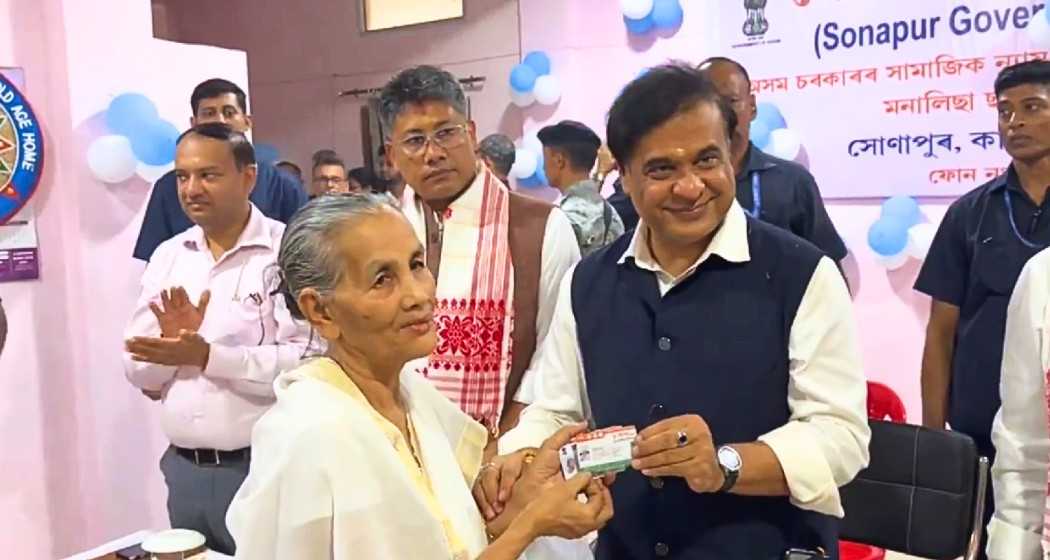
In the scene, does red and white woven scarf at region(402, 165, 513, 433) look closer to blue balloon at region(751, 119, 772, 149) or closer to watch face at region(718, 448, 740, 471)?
watch face at region(718, 448, 740, 471)

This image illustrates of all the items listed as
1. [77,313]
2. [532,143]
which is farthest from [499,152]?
[77,313]

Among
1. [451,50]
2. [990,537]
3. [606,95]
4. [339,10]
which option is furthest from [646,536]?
[339,10]

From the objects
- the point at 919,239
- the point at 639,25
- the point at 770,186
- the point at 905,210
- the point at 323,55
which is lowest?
the point at 919,239

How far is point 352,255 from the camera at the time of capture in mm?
1339

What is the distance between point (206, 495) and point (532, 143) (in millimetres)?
3268

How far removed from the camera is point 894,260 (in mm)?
4168

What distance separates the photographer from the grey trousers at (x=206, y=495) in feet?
8.10

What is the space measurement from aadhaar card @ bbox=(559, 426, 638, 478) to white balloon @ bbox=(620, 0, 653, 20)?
3.80 meters

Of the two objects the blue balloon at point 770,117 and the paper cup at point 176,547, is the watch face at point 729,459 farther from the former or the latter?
the blue balloon at point 770,117

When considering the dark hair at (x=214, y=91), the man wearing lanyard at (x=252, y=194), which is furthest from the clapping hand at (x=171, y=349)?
the dark hair at (x=214, y=91)

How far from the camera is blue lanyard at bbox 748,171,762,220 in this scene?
2.96 meters

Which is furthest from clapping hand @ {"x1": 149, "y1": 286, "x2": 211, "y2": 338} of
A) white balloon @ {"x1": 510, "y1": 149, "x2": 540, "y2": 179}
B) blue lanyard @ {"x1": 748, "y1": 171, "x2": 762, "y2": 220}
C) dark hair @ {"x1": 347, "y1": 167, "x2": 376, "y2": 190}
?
dark hair @ {"x1": 347, "y1": 167, "x2": 376, "y2": 190}

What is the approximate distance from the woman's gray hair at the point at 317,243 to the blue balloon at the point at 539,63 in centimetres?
409

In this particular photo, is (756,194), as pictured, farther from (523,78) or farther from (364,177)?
(364,177)
